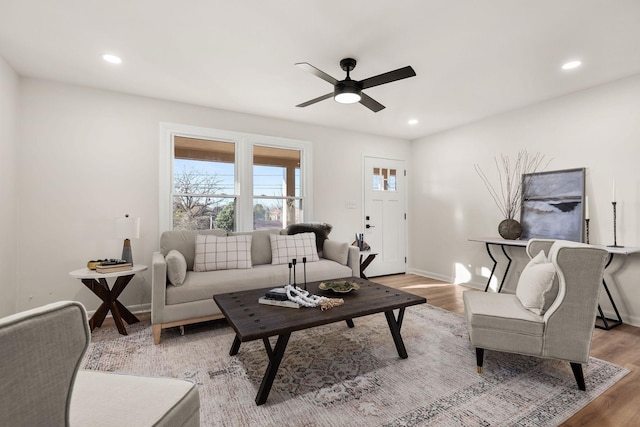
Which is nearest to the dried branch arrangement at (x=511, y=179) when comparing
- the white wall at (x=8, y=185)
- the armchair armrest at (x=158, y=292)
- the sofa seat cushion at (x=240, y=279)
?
the sofa seat cushion at (x=240, y=279)

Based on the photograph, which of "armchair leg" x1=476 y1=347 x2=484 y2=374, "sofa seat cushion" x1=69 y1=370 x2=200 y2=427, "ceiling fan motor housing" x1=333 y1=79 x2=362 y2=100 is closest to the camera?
"sofa seat cushion" x1=69 y1=370 x2=200 y2=427

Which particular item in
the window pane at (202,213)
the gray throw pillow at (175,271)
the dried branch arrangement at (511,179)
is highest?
the dried branch arrangement at (511,179)

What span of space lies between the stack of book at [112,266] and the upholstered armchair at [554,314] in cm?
308

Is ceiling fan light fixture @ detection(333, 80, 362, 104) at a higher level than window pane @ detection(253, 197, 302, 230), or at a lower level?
higher

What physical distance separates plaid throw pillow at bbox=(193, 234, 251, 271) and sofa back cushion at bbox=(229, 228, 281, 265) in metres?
0.21

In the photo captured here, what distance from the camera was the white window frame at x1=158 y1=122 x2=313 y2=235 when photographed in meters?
3.69

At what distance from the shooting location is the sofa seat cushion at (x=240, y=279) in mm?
2752

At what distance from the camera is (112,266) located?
2.91 m

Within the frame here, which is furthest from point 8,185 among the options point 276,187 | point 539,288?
point 539,288

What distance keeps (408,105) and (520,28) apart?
166 centimetres

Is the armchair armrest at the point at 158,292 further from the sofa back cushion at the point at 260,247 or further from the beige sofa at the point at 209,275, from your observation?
the sofa back cushion at the point at 260,247

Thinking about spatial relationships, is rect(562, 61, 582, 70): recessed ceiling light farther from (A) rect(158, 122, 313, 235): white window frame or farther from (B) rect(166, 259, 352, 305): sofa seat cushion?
(A) rect(158, 122, 313, 235): white window frame

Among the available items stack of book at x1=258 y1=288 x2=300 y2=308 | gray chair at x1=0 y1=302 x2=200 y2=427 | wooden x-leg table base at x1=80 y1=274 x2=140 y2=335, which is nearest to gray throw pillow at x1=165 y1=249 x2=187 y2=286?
wooden x-leg table base at x1=80 y1=274 x2=140 y2=335

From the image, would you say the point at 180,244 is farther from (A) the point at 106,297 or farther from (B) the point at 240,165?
(B) the point at 240,165
